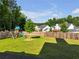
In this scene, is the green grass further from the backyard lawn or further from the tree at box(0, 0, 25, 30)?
the tree at box(0, 0, 25, 30)

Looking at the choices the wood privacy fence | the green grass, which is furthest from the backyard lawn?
the wood privacy fence

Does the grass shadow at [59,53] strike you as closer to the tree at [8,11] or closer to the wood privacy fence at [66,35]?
the wood privacy fence at [66,35]

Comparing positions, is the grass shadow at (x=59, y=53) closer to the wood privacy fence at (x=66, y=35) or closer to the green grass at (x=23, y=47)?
the green grass at (x=23, y=47)

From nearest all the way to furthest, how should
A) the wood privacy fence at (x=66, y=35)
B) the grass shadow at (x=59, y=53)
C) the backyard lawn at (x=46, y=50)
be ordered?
1. the grass shadow at (x=59, y=53)
2. the backyard lawn at (x=46, y=50)
3. the wood privacy fence at (x=66, y=35)

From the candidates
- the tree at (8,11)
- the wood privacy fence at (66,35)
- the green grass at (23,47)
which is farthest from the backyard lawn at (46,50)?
the tree at (8,11)

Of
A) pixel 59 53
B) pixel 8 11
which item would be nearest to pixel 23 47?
pixel 59 53

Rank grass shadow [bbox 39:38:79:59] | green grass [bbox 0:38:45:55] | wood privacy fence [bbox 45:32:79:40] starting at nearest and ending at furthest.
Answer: grass shadow [bbox 39:38:79:59]
green grass [bbox 0:38:45:55]
wood privacy fence [bbox 45:32:79:40]

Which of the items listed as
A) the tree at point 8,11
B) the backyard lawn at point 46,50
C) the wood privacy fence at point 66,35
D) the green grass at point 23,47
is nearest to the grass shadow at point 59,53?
the backyard lawn at point 46,50

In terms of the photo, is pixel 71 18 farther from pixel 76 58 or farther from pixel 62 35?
pixel 76 58

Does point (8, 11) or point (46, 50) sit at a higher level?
point (8, 11)

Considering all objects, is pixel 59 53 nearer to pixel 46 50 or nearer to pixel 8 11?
pixel 46 50

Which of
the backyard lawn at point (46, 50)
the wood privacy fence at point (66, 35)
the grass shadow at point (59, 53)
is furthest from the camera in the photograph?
the wood privacy fence at point (66, 35)

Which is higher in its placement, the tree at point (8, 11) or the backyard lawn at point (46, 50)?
the tree at point (8, 11)

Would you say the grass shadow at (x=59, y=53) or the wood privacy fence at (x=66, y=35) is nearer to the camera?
the grass shadow at (x=59, y=53)
